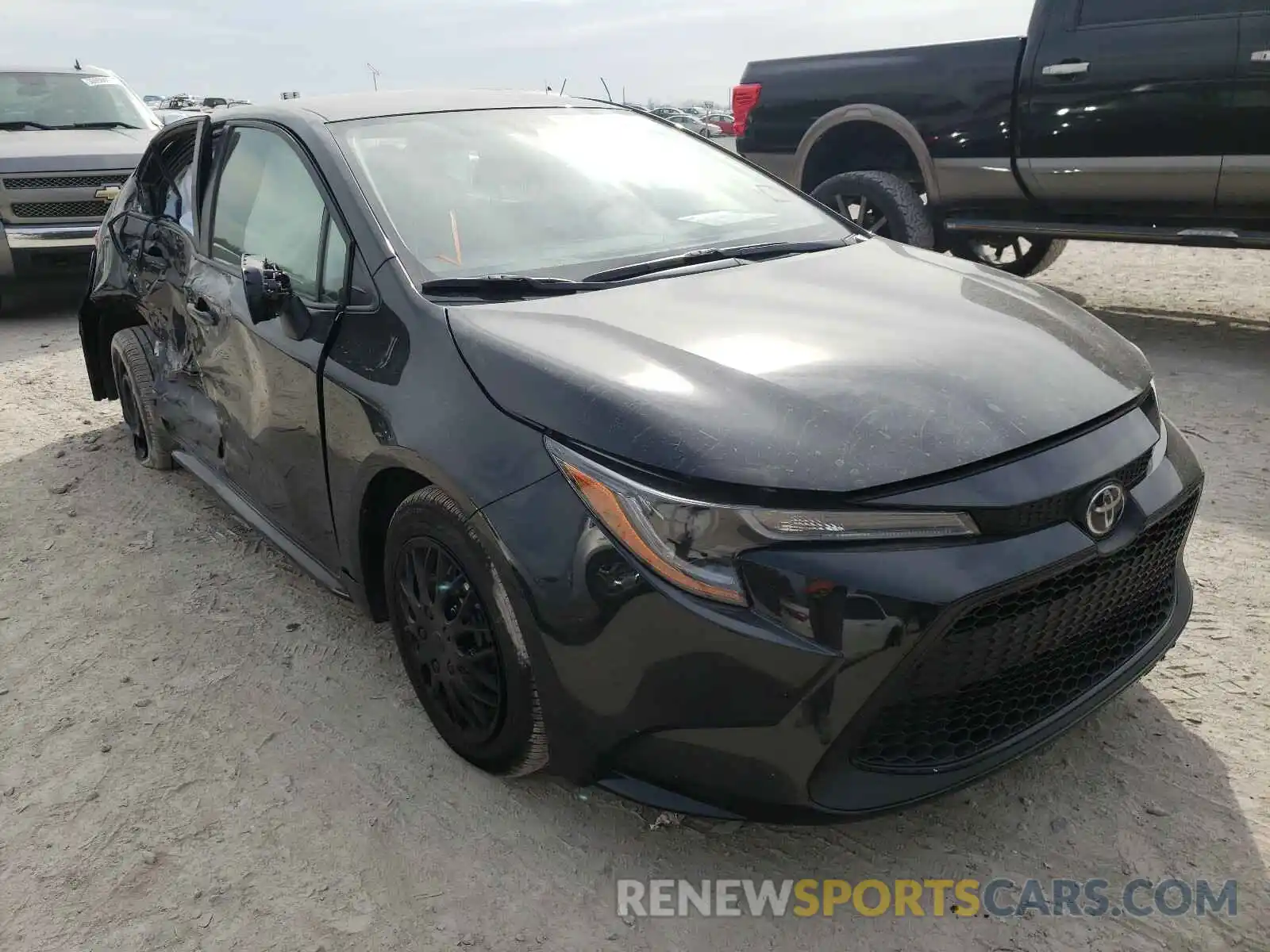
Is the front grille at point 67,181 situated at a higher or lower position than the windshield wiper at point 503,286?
lower

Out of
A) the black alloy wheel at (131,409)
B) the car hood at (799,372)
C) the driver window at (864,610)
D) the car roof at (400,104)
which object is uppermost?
the car roof at (400,104)

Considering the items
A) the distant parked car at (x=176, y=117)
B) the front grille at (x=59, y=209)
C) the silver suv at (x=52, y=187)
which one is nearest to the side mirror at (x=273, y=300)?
the distant parked car at (x=176, y=117)

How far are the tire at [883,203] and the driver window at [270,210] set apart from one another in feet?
11.9

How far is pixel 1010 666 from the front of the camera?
6.56 ft

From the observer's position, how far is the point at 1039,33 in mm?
5762

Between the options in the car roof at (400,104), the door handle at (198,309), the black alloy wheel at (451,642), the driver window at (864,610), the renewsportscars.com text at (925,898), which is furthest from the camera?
the door handle at (198,309)

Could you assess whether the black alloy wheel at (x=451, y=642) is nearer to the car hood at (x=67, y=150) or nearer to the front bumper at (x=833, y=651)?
the front bumper at (x=833, y=651)

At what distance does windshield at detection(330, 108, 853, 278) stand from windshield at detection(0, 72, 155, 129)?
719 centimetres

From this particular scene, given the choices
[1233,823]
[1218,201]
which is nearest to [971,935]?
[1233,823]

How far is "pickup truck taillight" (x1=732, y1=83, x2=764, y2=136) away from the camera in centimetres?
709

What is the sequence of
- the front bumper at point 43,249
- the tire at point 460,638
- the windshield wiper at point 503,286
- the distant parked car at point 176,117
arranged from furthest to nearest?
the front bumper at point 43,249
the distant parked car at point 176,117
the windshield wiper at point 503,286
the tire at point 460,638

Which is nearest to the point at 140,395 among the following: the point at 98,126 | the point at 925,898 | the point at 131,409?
the point at 131,409

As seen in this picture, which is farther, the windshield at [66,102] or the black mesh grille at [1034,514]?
the windshield at [66,102]

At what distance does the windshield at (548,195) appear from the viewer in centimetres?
272
